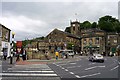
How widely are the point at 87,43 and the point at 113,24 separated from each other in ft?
78.7

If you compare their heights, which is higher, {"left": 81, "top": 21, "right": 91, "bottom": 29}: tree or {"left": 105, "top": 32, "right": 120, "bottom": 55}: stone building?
{"left": 81, "top": 21, "right": 91, "bottom": 29}: tree

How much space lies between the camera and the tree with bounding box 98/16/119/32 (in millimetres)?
101062

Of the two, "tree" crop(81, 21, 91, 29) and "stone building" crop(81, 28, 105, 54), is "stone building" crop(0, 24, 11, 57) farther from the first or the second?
"tree" crop(81, 21, 91, 29)

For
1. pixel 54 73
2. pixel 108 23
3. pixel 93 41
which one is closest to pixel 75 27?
pixel 108 23

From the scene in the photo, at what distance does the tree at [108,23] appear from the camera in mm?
101062

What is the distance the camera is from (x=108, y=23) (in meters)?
101

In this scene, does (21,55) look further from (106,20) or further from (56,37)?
(106,20)

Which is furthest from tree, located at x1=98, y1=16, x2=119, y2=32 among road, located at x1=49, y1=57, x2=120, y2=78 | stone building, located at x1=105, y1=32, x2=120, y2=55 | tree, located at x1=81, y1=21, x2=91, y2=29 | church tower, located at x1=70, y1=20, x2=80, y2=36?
road, located at x1=49, y1=57, x2=120, y2=78

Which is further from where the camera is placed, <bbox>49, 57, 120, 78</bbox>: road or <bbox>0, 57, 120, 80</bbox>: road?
<bbox>49, 57, 120, 78</bbox>: road

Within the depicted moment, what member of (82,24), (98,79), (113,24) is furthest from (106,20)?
(98,79)

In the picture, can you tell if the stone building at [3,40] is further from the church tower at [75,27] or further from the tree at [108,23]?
the tree at [108,23]

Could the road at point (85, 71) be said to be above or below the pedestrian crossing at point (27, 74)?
below

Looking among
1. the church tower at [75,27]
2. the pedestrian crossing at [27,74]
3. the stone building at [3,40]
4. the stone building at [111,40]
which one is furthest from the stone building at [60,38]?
the pedestrian crossing at [27,74]

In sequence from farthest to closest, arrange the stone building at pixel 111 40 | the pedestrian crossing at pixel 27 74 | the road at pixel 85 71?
the stone building at pixel 111 40 < the road at pixel 85 71 < the pedestrian crossing at pixel 27 74
